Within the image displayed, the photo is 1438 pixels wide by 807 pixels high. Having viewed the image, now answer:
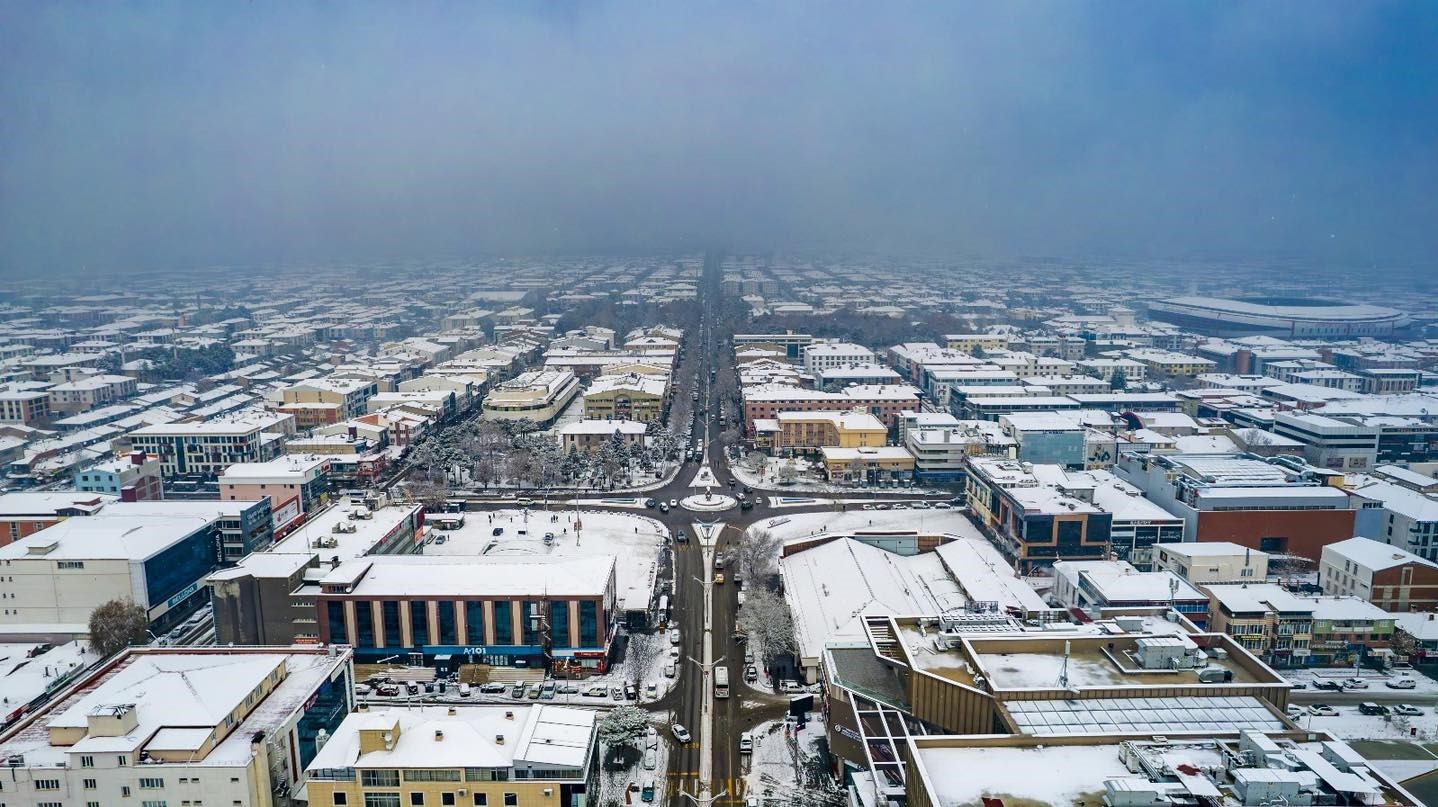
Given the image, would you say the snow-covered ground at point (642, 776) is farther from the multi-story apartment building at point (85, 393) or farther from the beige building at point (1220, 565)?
the multi-story apartment building at point (85, 393)

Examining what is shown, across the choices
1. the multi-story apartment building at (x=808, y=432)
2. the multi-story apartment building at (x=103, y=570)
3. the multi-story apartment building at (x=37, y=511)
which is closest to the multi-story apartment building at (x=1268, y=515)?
the multi-story apartment building at (x=808, y=432)

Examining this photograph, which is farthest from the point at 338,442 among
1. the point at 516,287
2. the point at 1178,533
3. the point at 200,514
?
the point at 516,287

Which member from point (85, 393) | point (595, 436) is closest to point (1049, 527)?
point (595, 436)

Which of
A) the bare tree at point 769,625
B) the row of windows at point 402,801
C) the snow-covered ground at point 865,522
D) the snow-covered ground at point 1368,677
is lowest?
the snow-covered ground at point 1368,677

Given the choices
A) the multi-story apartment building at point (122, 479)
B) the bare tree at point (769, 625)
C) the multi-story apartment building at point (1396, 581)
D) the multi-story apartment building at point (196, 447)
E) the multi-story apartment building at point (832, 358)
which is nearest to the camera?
the bare tree at point (769, 625)

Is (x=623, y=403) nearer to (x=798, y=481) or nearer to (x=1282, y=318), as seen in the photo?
(x=798, y=481)

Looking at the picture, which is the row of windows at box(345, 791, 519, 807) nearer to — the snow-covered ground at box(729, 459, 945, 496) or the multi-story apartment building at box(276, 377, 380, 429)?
the snow-covered ground at box(729, 459, 945, 496)

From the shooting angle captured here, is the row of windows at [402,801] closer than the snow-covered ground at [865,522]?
Yes
